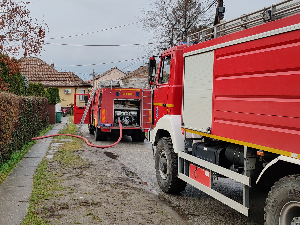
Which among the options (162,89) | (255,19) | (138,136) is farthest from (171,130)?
(138,136)

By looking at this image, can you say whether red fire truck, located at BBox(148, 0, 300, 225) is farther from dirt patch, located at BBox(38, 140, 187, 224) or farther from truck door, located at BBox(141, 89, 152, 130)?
truck door, located at BBox(141, 89, 152, 130)

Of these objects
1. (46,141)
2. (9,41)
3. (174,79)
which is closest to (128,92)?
(46,141)

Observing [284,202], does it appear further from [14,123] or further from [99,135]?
[99,135]

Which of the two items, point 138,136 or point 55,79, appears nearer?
point 138,136

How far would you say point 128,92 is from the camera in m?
15.1

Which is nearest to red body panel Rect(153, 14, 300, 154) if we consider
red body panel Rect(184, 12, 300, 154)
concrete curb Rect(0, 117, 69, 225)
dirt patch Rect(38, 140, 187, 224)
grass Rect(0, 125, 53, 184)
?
red body panel Rect(184, 12, 300, 154)

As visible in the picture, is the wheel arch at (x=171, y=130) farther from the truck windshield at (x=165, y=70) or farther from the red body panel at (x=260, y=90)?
the red body panel at (x=260, y=90)

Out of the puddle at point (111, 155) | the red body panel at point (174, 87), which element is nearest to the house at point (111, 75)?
the puddle at point (111, 155)

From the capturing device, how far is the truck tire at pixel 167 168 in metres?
6.77

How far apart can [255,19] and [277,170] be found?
189 cm

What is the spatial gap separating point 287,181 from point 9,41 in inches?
A: 448

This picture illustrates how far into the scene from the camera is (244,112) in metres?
4.55

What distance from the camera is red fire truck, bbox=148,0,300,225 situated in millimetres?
3785

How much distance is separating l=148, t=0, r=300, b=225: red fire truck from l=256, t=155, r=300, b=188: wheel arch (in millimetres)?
11
